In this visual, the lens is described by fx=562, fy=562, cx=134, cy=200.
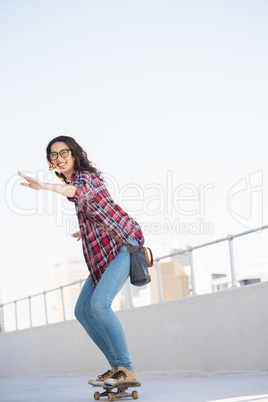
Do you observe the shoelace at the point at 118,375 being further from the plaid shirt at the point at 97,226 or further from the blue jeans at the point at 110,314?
the plaid shirt at the point at 97,226

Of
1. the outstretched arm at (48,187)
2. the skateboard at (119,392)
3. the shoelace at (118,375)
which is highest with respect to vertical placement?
the outstretched arm at (48,187)

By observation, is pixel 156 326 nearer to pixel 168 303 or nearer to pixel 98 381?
pixel 168 303

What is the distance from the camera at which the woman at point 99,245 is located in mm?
3270

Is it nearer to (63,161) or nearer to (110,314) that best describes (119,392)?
(110,314)

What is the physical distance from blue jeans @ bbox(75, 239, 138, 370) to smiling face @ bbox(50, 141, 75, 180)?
593 millimetres

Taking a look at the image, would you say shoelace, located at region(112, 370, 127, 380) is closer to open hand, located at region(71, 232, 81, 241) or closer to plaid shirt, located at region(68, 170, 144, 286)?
plaid shirt, located at region(68, 170, 144, 286)

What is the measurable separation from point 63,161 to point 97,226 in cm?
47

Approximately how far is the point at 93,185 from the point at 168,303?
267cm

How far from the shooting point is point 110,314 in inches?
130

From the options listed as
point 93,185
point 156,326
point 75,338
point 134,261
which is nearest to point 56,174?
point 93,185

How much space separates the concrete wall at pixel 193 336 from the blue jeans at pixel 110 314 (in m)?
1.54

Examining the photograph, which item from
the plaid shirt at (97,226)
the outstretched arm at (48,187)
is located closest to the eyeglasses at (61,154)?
the plaid shirt at (97,226)

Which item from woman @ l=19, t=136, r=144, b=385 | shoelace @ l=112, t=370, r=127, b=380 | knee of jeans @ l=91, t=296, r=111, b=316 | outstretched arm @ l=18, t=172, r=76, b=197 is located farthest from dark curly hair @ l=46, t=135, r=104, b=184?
shoelace @ l=112, t=370, r=127, b=380

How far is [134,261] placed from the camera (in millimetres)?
3418
